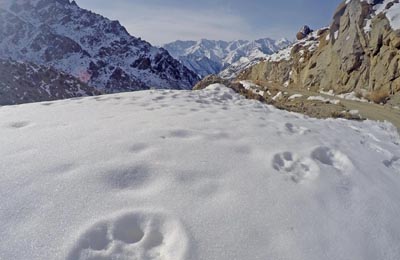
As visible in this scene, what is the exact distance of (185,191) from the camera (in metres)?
3.52

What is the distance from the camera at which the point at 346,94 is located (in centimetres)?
2247

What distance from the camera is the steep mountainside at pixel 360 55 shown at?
20422 millimetres

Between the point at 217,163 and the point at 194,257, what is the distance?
1778 millimetres

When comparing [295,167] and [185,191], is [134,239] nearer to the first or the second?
[185,191]

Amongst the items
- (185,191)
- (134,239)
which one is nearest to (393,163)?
(185,191)

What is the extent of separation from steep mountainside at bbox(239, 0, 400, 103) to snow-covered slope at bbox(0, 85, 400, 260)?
1686cm

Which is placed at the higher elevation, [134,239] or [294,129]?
[134,239]

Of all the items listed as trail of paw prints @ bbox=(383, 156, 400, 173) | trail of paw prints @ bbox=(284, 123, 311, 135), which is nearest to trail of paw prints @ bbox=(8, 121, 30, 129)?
trail of paw prints @ bbox=(284, 123, 311, 135)

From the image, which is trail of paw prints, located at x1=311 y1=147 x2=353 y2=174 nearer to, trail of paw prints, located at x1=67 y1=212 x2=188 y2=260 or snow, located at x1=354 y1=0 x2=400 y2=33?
trail of paw prints, located at x1=67 y1=212 x2=188 y2=260

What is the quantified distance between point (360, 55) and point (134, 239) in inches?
996

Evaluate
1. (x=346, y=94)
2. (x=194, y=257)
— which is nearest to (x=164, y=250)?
(x=194, y=257)

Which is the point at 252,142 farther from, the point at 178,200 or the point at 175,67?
the point at 175,67

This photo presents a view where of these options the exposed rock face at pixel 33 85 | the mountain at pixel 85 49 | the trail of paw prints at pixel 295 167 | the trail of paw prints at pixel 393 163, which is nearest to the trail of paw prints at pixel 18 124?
the trail of paw prints at pixel 295 167

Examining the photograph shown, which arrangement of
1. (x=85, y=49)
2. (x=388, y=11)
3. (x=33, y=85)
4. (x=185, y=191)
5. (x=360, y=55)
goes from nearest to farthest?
(x=185, y=191) < (x=388, y=11) < (x=360, y=55) < (x=33, y=85) < (x=85, y=49)
